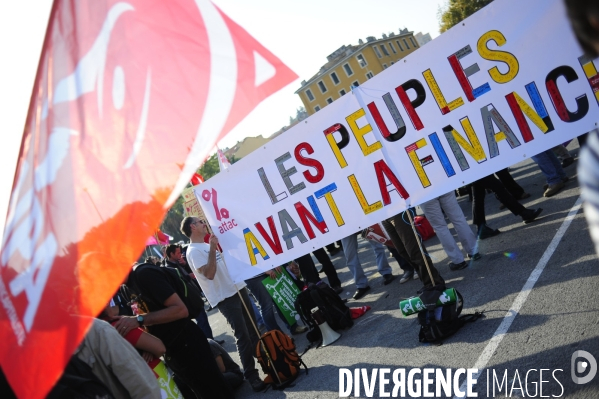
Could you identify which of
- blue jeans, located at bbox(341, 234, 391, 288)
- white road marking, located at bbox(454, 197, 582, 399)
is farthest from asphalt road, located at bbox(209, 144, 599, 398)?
blue jeans, located at bbox(341, 234, 391, 288)

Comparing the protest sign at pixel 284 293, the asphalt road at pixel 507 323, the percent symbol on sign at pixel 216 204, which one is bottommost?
the asphalt road at pixel 507 323

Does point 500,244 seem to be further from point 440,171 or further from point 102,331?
point 102,331

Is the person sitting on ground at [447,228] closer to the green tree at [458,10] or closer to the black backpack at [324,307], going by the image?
the black backpack at [324,307]

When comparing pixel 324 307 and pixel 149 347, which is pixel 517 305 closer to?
pixel 324 307

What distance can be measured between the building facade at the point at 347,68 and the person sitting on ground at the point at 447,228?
7526cm

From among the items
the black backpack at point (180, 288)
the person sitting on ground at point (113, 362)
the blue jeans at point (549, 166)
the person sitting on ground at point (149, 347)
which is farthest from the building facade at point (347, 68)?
the person sitting on ground at point (113, 362)

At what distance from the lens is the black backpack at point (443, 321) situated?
5.11m

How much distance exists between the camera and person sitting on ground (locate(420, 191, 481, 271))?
686 cm

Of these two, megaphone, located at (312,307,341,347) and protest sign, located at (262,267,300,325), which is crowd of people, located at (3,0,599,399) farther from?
megaphone, located at (312,307,341,347)

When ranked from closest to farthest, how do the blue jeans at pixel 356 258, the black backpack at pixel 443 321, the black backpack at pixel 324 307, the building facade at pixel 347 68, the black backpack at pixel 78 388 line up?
the black backpack at pixel 78 388 → the black backpack at pixel 443 321 → the black backpack at pixel 324 307 → the blue jeans at pixel 356 258 → the building facade at pixel 347 68

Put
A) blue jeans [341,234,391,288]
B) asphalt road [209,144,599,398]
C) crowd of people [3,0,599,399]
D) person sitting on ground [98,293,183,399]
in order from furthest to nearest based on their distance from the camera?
blue jeans [341,234,391,288] < person sitting on ground [98,293,183,399] < asphalt road [209,144,599,398] < crowd of people [3,0,599,399]

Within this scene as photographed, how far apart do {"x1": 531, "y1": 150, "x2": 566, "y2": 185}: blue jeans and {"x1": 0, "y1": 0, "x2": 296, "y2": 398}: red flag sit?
680 cm

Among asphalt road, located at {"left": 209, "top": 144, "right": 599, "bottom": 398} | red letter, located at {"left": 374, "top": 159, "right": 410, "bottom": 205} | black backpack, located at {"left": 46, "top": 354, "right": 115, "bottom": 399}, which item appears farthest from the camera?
red letter, located at {"left": 374, "top": 159, "right": 410, "bottom": 205}

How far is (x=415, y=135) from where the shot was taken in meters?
5.14
